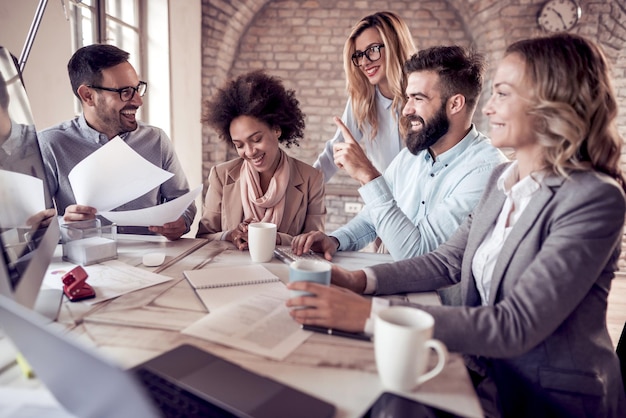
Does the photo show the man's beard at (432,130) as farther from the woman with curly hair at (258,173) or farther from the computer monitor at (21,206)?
the computer monitor at (21,206)

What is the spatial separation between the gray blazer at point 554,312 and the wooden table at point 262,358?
0.10 m

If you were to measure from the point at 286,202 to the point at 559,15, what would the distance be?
3.02 meters

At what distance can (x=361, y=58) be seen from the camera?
2.21 meters

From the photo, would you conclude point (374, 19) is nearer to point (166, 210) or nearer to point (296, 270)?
point (166, 210)

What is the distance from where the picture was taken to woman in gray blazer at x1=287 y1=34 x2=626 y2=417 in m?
0.79

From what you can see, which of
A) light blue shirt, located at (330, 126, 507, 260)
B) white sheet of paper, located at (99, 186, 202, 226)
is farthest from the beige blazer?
white sheet of paper, located at (99, 186, 202, 226)

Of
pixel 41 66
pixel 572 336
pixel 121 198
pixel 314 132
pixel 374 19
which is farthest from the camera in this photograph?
pixel 314 132

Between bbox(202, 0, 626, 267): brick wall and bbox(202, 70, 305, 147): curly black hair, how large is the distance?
2.13 meters

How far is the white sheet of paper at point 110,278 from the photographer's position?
0.96 meters

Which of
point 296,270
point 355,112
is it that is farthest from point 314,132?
point 296,270

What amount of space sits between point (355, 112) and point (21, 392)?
1936mm

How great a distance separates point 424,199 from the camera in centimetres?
160

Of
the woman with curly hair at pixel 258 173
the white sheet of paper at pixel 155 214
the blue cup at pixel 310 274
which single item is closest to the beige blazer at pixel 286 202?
the woman with curly hair at pixel 258 173

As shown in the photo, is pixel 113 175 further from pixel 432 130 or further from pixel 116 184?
pixel 432 130
